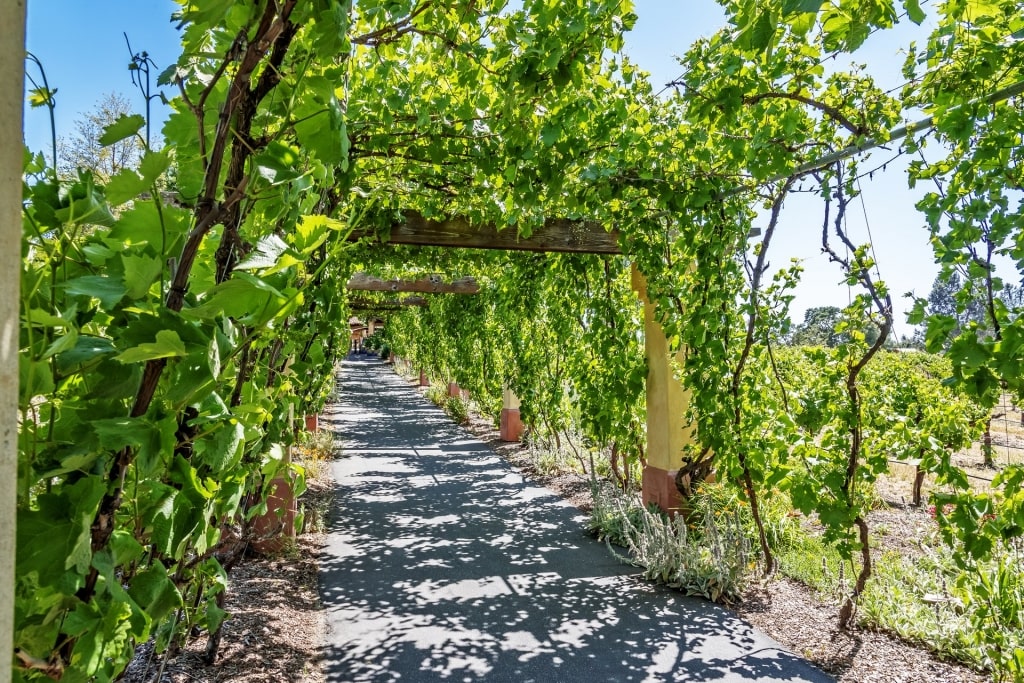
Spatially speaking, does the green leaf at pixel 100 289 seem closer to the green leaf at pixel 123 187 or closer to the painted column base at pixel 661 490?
the green leaf at pixel 123 187

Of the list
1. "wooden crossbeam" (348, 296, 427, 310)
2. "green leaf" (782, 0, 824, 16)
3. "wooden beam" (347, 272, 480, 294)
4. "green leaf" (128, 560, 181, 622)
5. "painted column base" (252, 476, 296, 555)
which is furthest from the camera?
"wooden crossbeam" (348, 296, 427, 310)

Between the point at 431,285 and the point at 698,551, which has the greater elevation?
the point at 431,285

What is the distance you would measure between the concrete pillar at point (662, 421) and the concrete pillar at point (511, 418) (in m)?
4.48

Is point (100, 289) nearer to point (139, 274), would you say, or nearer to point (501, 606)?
point (139, 274)

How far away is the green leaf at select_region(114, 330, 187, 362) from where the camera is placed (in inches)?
25.8

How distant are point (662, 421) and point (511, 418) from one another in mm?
4786

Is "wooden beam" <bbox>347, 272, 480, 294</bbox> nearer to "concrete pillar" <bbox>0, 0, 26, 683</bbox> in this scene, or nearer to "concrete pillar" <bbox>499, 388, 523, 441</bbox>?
"concrete pillar" <bbox>499, 388, 523, 441</bbox>

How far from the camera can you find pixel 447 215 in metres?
5.58

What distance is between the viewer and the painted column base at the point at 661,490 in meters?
5.01

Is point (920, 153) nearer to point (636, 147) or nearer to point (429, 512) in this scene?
point (636, 147)

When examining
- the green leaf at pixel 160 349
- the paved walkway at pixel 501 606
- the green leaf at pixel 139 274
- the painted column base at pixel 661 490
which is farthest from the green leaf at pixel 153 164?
the painted column base at pixel 661 490

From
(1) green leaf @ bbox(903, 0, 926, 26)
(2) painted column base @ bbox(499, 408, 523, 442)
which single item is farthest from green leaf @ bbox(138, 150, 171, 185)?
(2) painted column base @ bbox(499, 408, 523, 442)

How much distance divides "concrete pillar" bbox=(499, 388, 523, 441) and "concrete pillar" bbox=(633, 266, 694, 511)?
14.7 ft

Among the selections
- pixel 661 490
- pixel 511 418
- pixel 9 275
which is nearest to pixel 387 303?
pixel 511 418
